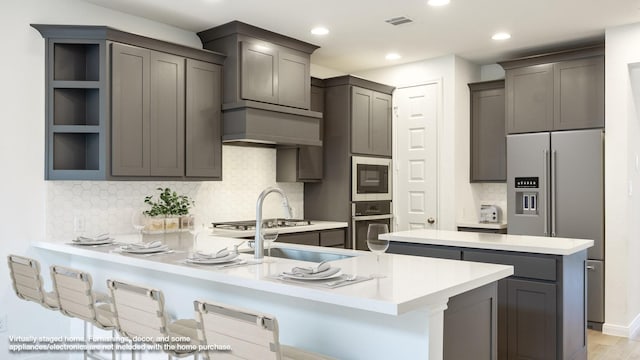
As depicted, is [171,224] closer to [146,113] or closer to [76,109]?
[146,113]

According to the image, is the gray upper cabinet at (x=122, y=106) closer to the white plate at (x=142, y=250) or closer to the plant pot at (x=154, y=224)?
the plant pot at (x=154, y=224)

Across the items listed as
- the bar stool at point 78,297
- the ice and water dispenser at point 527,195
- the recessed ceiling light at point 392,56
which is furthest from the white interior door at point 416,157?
the bar stool at point 78,297

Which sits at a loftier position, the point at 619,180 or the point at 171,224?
the point at 619,180

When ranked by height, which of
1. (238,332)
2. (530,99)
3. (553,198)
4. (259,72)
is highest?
(259,72)

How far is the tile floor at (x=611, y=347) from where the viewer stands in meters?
3.82

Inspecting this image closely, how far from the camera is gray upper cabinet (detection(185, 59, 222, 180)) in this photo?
4.23 m

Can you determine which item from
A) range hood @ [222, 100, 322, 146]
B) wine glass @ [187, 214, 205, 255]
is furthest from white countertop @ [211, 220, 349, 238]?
range hood @ [222, 100, 322, 146]

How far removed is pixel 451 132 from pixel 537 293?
2.70m

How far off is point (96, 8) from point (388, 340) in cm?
350

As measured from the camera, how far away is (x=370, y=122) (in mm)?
5672

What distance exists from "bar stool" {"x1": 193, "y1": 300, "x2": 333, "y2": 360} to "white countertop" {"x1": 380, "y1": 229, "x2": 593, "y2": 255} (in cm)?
158

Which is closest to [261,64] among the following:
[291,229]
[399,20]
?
[399,20]

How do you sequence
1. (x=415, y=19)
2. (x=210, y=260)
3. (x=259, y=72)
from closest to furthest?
(x=210, y=260)
(x=415, y=19)
(x=259, y=72)

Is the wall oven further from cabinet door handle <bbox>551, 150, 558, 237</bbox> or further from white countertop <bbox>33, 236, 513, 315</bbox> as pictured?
white countertop <bbox>33, 236, 513, 315</bbox>
